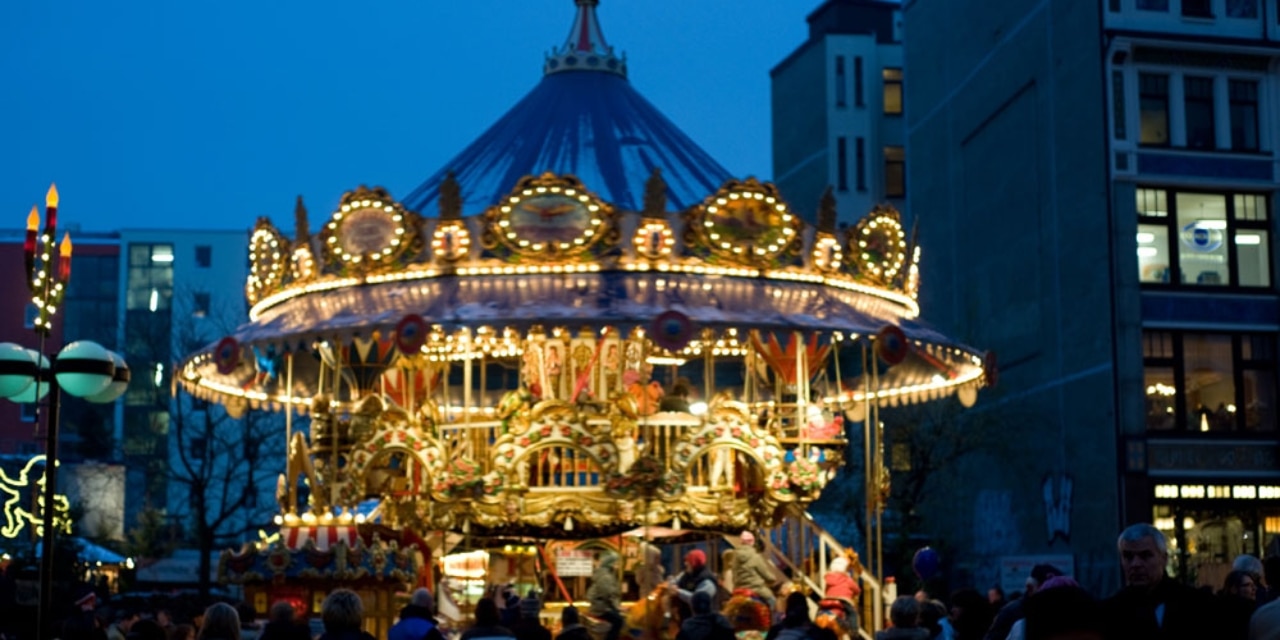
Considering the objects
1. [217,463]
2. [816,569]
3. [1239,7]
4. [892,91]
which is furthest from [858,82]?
[816,569]

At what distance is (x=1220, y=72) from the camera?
3934 centimetres

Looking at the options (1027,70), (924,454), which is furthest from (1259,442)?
(1027,70)

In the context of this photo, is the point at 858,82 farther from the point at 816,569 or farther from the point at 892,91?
the point at 816,569

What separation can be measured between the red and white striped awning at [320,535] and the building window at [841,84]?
3802cm

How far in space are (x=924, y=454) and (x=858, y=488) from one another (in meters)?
4.56

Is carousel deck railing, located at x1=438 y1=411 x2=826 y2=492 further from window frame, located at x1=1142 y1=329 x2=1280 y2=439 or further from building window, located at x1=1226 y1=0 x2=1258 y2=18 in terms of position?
building window, located at x1=1226 y1=0 x2=1258 y2=18

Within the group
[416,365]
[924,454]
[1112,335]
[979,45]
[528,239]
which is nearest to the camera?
[528,239]

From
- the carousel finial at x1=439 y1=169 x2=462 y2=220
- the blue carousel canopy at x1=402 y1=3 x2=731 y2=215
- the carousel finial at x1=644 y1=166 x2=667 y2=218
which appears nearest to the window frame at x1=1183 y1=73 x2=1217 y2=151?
the blue carousel canopy at x1=402 y1=3 x2=731 y2=215

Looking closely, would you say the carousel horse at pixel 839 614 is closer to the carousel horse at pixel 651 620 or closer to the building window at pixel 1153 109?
the carousel horse at pixel 651 620

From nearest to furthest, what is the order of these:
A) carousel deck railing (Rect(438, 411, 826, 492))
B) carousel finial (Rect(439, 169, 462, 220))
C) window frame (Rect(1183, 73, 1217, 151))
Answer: carousel finial (Rect(439, 169, 462, 220)) → carousel deck railing (Rect(438, 411, 826, 492)) → window frame (Rect(1183, 73, 1217, 151))

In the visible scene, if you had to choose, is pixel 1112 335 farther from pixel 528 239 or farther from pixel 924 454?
pixel 528 239

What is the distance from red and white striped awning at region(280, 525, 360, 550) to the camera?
21266mm

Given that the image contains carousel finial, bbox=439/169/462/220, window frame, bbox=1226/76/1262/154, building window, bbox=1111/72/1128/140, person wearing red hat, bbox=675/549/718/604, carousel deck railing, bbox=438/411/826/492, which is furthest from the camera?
window frame, bbox=1226/76/1262/154

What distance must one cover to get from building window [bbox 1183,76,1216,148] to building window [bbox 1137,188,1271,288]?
118cm
